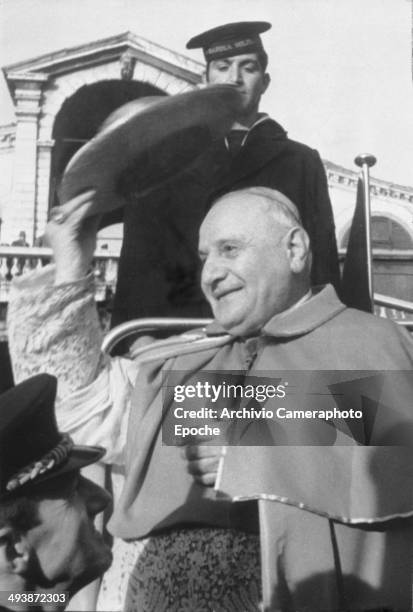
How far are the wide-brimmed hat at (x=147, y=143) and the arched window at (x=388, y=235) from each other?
1.75ft

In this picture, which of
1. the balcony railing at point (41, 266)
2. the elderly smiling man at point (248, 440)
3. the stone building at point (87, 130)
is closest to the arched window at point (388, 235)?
the stone building at point (87, 130)

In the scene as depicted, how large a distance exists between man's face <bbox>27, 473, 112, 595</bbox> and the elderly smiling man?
9cm

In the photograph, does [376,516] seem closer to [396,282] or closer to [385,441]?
[385,441]

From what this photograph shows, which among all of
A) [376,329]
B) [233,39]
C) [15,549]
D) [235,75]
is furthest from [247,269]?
[15,549]

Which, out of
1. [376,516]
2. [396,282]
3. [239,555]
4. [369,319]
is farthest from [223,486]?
[396,282]

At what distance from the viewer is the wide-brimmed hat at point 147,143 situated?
3.01m

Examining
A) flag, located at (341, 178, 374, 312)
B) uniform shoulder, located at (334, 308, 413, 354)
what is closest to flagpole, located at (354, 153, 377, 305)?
flag, located at (341, 178, 374, 312)

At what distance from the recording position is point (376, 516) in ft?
8.38

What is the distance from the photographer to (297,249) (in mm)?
2830

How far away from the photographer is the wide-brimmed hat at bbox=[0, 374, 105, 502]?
2.70 metres

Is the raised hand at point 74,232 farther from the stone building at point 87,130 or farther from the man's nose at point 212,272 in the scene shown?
the man's nose at point 212,272

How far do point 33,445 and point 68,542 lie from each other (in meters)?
0.26

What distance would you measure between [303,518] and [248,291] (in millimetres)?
612

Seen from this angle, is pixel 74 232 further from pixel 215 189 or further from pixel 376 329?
pixel 376 329
